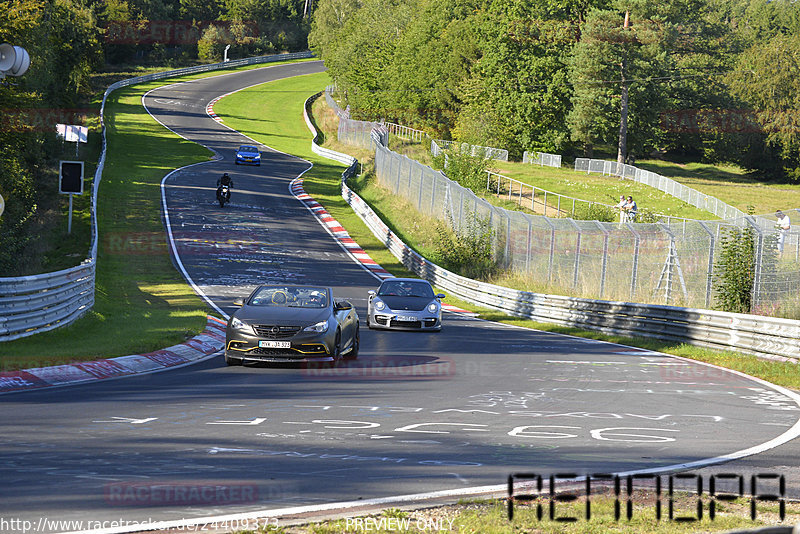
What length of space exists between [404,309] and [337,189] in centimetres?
3769

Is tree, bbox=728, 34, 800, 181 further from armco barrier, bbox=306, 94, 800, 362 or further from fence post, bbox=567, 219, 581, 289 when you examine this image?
fence post, bbox=567, 219, 581, 289

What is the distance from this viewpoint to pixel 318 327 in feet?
50.4

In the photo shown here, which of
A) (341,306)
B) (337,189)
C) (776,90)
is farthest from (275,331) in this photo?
(776,90)

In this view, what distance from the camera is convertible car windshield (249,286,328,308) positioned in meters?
16.4

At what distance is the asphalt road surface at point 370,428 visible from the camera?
23.0 feet

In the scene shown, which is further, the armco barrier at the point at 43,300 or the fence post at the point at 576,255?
→ the fence post at the point at 576,255

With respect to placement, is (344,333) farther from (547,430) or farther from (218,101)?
(218,101)

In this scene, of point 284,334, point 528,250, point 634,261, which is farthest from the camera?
point 528,250

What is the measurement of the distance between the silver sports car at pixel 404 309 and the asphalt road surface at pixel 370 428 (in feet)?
5.63

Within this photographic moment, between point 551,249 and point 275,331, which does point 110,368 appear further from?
point 551,249

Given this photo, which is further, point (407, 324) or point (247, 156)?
point (247, 156)

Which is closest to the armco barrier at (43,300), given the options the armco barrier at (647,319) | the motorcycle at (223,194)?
the armco barrier at (647,319)

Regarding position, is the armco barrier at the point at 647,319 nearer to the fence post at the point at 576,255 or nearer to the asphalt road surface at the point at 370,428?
the asphalt road surface at the point at 370,428
